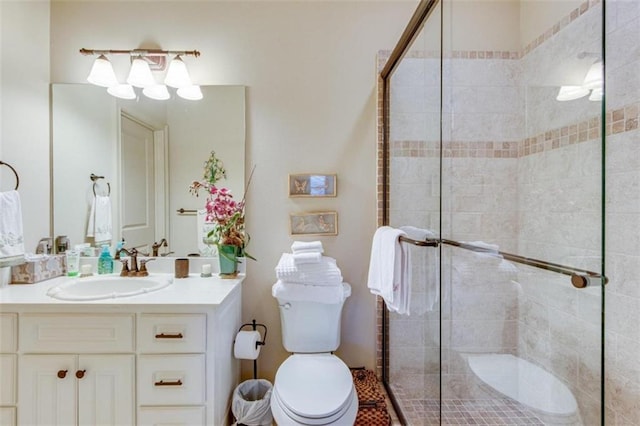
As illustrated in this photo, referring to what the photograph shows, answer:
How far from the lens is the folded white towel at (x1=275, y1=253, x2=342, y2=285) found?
5.45 ft

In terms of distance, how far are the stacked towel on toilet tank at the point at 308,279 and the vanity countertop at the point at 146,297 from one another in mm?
289

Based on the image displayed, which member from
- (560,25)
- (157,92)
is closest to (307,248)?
(157,92)

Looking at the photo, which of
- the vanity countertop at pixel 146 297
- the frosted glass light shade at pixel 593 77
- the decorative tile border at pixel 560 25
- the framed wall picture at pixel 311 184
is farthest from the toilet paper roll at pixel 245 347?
the decorative tile border at pixel 560 25

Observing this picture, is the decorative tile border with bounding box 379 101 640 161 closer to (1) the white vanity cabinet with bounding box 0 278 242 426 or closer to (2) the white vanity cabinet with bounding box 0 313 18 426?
(1) the white vanity cabinet with bounding box 0 278 242 426

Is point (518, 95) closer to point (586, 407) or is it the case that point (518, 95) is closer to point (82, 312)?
point (586, 407)

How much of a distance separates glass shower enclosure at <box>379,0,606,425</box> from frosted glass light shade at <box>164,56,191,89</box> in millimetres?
1239

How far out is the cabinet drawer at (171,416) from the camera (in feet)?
4.60

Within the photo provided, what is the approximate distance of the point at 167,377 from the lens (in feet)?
4.59

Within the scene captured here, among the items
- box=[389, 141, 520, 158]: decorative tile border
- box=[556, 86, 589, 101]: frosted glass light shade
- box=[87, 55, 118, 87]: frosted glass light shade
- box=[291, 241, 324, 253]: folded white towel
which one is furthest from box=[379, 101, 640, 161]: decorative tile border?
box=[87, 55, 118, 87]: frosted glass light shade

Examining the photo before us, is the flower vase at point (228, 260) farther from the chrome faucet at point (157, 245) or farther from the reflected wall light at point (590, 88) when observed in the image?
the reflected wall light at point (590, 88)

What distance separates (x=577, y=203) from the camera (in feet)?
4.10

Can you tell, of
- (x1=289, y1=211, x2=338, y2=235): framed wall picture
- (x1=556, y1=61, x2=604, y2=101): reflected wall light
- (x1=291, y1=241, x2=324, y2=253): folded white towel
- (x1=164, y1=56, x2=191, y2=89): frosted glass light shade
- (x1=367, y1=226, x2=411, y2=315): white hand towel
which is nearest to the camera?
(x1=556, y1=61, x2=604, y2=101): reflected wall light

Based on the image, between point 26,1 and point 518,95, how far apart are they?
2753 millimetres

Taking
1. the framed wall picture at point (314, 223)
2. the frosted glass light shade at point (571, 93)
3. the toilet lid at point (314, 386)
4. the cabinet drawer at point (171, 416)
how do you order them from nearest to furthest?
the frosted glass light shade at point (571, 93), the toilet lid at point (314, 386), the cabinet drawer at point (171, 416), the framed wall picture at point (314, 223)
